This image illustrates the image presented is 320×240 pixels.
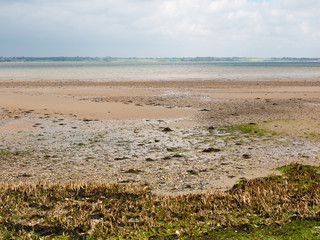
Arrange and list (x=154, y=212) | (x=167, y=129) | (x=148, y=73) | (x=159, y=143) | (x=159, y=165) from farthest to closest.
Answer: (x=148, y=73), (x=167, y=129), (x=159, y=143), (x=159, y=165), (x=154, y=212)

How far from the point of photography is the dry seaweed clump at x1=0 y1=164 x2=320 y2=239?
565 cm

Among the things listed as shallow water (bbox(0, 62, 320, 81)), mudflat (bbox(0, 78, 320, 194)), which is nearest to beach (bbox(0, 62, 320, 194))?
mudflat (bbox(0, 78, 320, 194))

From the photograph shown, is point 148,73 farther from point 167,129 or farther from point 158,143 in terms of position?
point 158,143

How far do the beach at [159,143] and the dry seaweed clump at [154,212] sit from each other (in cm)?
152

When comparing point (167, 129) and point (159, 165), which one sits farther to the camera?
point (167, 129)

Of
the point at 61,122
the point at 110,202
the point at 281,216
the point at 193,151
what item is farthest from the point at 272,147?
the point at 61,122

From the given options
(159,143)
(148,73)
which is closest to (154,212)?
(159,143)

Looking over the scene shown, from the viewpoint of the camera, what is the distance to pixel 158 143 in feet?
46.1

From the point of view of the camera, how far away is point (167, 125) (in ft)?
59.7

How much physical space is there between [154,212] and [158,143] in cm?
762

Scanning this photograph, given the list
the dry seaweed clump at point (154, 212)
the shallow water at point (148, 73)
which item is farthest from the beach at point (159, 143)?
the shallow water at point (148, 73)

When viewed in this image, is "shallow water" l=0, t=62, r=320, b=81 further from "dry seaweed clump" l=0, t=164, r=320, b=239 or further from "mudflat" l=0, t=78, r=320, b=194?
"dry seaweed clump" l=0, t=164, r=320, b=239

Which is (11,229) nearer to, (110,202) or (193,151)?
(110,202)

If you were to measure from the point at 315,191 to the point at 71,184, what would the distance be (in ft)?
19.3
